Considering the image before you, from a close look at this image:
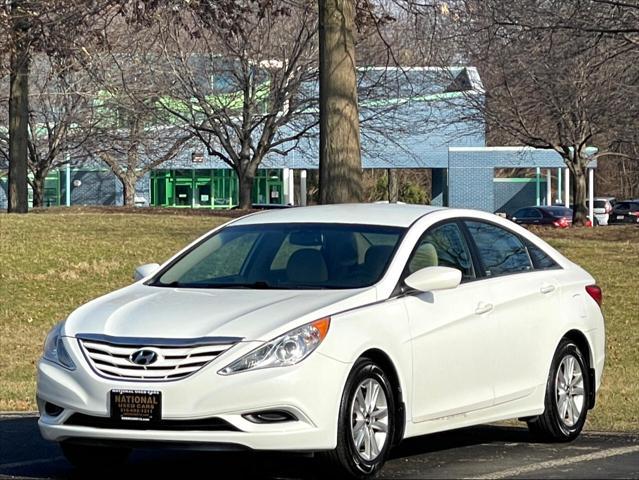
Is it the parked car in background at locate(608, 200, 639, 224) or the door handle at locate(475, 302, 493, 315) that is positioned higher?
the parked car in background at locate(608, 200, 639, 224)

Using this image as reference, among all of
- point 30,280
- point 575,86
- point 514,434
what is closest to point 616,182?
point 575,86

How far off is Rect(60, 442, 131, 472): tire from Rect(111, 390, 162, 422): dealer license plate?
788 millimetres

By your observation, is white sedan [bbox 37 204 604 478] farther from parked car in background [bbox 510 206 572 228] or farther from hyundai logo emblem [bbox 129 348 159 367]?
parked car in background [bbox 510 206 572 228]

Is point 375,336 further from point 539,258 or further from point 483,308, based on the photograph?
point 539,258

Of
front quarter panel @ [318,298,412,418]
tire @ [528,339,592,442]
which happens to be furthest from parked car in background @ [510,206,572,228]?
front quarter panel @ [318,298,412,418]

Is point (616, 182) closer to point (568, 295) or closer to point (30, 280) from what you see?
point (30, 280)

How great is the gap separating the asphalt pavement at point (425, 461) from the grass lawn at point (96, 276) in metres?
1.50

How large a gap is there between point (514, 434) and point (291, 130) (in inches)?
1362

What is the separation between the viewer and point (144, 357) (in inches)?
288

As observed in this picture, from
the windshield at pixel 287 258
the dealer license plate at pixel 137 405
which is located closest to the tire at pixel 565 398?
the windshield at pixel 287 258

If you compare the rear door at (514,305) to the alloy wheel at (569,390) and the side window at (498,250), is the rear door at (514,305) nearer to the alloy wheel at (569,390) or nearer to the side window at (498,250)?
the side window at (498,250)

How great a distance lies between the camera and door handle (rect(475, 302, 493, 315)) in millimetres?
8656

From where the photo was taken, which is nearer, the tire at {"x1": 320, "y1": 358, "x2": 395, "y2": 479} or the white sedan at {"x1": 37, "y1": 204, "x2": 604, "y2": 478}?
the white sedan at {"x1": 37, "y1": 204, "x2": 604, "y2": 478}

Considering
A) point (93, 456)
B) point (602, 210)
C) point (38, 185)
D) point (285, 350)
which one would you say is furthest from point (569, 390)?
point (602, 210)
